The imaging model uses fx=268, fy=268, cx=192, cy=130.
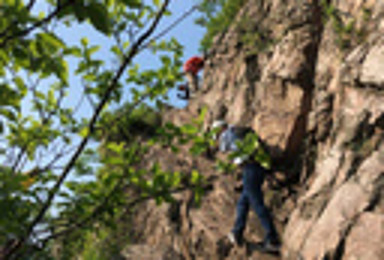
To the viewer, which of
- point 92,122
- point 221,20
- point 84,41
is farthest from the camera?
point 221,20

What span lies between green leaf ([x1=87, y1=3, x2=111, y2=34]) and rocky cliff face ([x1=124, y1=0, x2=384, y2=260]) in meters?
3.54

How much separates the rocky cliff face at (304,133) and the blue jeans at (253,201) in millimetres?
384

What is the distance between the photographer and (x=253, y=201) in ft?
16.3

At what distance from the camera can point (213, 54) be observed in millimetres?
11953

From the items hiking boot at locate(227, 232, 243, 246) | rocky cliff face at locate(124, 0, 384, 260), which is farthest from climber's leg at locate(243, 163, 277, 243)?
hiking boot at locate(227, 232, 243, 246)

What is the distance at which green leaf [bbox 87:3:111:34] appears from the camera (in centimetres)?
107

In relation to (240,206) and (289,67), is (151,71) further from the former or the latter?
(289,67)

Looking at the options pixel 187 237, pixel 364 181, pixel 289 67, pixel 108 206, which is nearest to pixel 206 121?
pixel 289 67

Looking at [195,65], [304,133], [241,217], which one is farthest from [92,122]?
[195,65]

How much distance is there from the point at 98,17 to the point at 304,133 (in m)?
6.00

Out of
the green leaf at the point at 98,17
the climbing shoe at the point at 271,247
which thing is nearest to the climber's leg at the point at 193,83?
the climbing shoe at the point at 271,247

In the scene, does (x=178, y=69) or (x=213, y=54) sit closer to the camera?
(x=178, y=69)

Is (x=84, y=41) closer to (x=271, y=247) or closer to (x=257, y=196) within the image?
(x=257, y=196)

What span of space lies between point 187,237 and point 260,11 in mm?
8215
